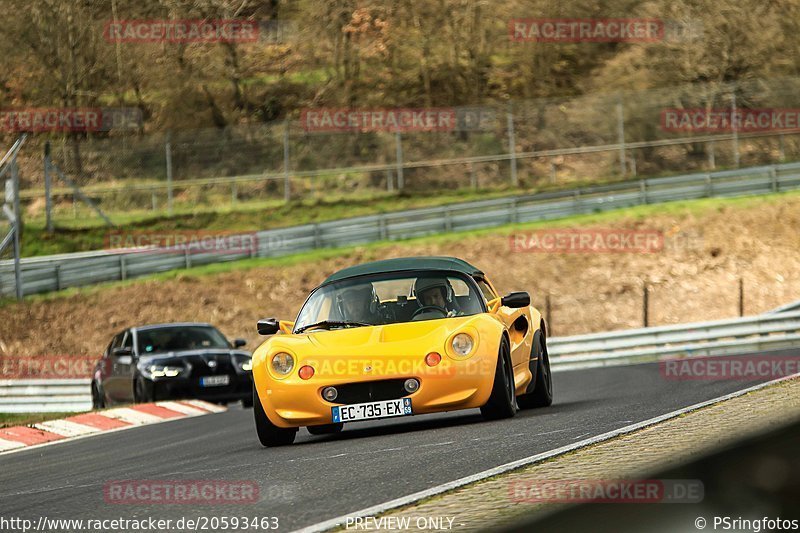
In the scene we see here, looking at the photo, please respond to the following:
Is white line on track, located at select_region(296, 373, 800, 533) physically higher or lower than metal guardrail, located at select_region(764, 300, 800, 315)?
higher

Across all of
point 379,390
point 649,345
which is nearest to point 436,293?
point 379,390

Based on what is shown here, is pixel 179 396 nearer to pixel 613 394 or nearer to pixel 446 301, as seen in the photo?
pixel 613 394

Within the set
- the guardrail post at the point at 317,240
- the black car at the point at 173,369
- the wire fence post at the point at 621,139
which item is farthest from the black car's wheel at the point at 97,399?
the wire fence post at the point at 621,139

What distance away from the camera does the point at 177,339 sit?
69.7ft

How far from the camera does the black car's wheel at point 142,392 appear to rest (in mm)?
19922

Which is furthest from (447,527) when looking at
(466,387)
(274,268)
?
(274,268)

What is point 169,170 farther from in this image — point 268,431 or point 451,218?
point 268,431

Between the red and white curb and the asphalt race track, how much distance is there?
76 cm

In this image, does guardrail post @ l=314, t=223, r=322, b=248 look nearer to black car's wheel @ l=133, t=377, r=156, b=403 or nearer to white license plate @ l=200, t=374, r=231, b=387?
black car's wheel @ l=133, t=377, r=156, b=403

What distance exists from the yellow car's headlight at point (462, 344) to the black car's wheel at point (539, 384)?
1.67 meters

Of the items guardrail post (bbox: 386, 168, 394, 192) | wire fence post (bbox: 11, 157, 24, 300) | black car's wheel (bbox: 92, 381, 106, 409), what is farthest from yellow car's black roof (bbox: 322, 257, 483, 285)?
guardrail post (bbox: 386, 168, 394, 192)

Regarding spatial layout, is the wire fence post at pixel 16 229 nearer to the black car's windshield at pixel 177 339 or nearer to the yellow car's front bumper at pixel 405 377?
the black car's windshield at pixel 177 339

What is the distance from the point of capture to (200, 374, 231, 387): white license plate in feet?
65.7

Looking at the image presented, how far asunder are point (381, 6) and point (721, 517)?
6133 cm
